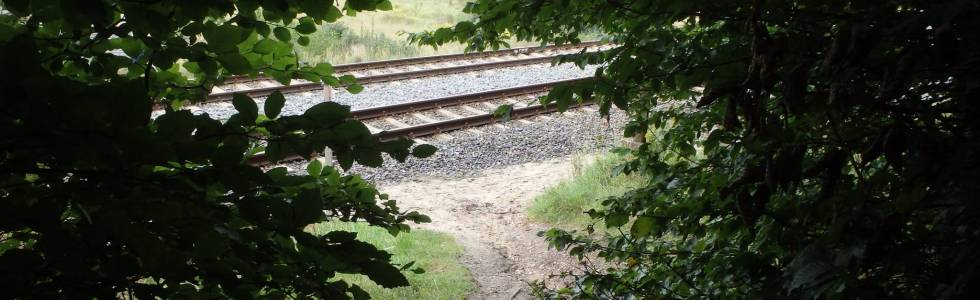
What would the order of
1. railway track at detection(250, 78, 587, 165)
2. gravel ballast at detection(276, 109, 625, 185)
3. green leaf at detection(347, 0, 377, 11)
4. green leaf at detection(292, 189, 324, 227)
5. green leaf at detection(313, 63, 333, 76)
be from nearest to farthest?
green leaf at detection(292, 189, 324, 227) → green leaf at detection(347, 0, 377, 11) → green leaf at detection(313, 63, 333, 76) → gravel ballast at detection(276, 109, 625, 185) → railway track at detection(250, 78, 587, 165)

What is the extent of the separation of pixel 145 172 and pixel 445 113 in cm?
953

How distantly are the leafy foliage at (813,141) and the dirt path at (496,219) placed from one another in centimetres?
373

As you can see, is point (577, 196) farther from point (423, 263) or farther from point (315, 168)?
point (315, 168)

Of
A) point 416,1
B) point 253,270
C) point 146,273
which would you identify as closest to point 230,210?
point 253,270

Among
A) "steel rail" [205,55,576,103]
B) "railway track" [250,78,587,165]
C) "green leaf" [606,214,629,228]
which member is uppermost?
"green leaf" [606,214,629,228]

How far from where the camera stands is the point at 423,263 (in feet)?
22.3

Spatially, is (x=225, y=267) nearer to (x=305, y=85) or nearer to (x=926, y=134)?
(x=926, y=134)

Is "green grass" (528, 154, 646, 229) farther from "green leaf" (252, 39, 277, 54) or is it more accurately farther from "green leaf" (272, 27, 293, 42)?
"green leaf" (252, 39, 277, 54)

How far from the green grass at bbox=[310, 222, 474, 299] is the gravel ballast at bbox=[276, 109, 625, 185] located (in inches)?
56.6

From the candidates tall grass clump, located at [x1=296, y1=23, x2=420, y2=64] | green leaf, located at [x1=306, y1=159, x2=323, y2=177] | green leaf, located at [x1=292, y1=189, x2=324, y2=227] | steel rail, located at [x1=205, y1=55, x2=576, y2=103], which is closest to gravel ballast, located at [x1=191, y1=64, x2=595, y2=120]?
steel rail, located at [x1=205, y1=55, x2=576, y2=103]

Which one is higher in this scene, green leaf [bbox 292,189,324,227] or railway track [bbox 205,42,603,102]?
green leaf [bbox 292,189,324,227]

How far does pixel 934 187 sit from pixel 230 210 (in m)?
1.34

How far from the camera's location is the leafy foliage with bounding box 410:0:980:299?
144 centimetres

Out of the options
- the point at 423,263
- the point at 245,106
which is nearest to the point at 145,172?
the point at 245,106
